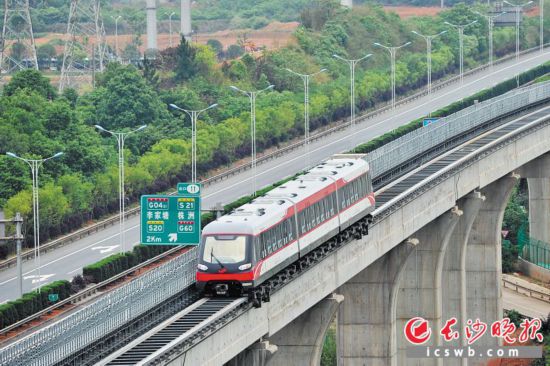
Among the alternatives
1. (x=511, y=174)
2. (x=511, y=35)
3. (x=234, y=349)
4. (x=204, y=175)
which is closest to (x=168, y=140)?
(x=204, y=175)

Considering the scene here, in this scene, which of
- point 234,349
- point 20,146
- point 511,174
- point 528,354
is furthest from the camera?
point 20,146

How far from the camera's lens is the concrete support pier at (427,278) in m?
86.6

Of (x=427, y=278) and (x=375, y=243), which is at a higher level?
(x=375, y=243)

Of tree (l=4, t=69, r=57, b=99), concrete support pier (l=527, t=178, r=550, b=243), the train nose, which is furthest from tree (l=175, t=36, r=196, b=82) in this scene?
the train nose

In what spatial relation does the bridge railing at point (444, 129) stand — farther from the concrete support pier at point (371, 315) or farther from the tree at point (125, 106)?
the tree at point (125, 106)

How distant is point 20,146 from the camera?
11038cm

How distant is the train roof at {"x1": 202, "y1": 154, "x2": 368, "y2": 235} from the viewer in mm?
54969

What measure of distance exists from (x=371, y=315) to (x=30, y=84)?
55.3 metres

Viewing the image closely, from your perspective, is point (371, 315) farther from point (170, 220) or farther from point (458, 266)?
point (170, 220)

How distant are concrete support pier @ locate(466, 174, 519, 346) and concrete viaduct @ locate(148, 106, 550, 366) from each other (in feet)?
0.21

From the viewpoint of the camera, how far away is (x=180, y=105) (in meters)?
139

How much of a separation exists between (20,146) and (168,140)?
15.9 metres

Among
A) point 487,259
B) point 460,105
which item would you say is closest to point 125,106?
point 460,105

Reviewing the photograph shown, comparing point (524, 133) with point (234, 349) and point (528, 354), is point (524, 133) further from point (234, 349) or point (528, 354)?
point (234, 349)
